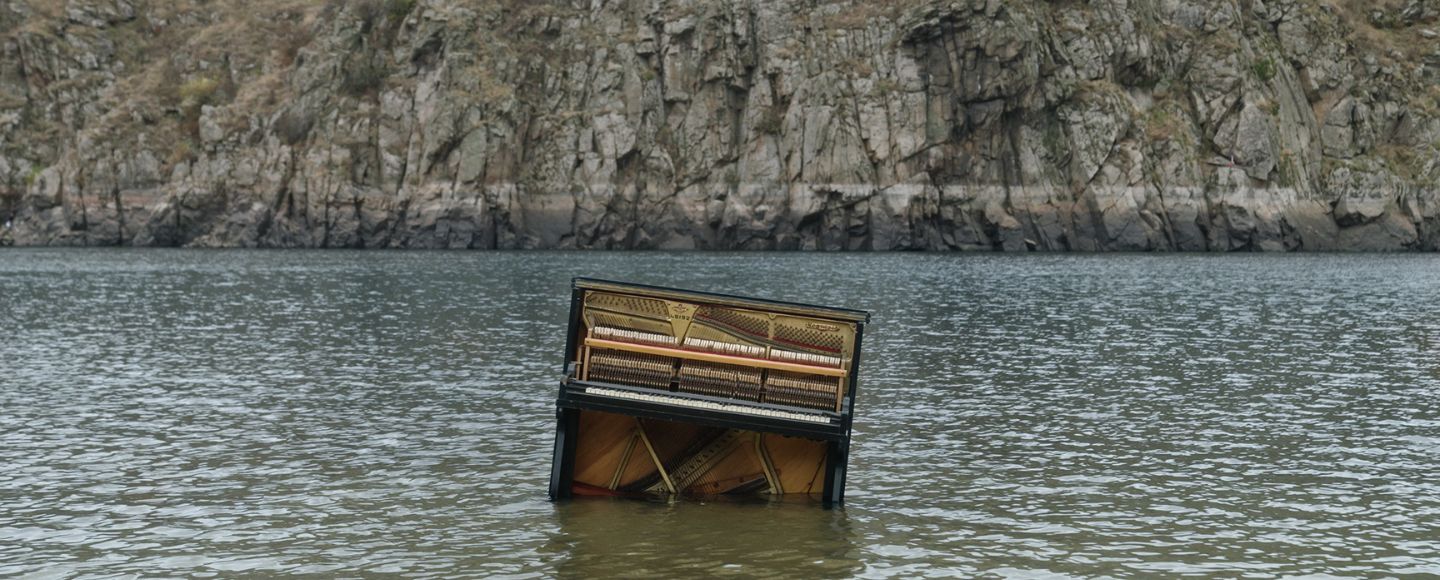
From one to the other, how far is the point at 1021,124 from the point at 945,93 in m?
8.36

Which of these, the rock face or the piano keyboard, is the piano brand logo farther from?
the rock face

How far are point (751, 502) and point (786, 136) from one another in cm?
12237

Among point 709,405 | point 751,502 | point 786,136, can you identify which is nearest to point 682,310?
point 709,405

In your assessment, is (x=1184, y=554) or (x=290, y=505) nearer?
(x=1184, y=554)

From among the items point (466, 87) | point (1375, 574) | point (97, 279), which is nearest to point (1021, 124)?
point (466, 87)

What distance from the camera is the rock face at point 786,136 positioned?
141m

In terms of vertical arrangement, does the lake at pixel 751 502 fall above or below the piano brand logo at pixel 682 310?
below

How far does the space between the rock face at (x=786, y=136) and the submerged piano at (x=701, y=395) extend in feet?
386

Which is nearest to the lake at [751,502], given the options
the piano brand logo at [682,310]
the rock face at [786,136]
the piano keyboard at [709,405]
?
the piano keyboard at [709,405]

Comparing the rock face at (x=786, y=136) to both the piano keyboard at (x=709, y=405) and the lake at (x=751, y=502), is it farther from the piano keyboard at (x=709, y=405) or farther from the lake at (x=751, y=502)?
the piano keyboard at (x=709, y=405)

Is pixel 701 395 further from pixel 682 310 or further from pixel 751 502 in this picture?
pixel 751 502

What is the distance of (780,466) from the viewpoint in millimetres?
24109

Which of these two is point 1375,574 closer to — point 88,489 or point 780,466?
point 780,466

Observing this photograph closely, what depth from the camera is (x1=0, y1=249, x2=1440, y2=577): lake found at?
20.4 m
